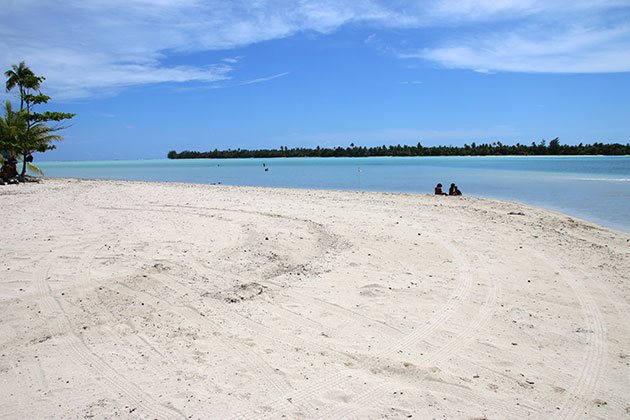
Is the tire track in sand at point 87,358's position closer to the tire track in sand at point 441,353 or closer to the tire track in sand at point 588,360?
the tire track in sand at point 441,353

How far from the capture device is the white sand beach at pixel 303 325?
3.87 m

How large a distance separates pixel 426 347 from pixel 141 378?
9.41ft

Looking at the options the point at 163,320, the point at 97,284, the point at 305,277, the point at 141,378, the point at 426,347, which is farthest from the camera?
the point at 305,277

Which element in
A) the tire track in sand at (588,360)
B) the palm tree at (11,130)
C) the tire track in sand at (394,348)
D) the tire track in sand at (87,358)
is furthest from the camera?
the palm tree at (11,130)

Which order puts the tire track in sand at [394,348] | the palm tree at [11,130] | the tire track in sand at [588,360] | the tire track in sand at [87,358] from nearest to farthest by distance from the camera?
the tire track in sand at [87,358], the tire track in sand at [394,348], the tire track in sand at [588,360], the palm tree at [11,130]

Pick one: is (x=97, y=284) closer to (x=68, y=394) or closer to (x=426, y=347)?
(x=68, y=394)

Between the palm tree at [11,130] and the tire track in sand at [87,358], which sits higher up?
the palm tree at [11,130]

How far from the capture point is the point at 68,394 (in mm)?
3779

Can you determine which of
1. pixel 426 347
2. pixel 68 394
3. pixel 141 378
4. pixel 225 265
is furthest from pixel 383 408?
pixel 225 265

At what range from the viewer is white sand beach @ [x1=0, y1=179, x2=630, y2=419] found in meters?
3.87

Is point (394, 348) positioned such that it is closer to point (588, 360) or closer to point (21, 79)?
point (588, 360)

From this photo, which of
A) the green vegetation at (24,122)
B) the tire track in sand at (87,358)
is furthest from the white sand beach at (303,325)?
the green vegetation at (24,122)

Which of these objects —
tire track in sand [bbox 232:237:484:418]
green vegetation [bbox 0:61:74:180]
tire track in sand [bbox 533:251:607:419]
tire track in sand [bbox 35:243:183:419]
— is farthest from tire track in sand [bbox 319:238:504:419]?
green vegetation [bbox 0:61:74:180]

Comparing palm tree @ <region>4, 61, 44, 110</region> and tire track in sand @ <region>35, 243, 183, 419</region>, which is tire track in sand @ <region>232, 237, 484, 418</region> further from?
palm tree @ <region>4, 61, 44, 110</region>
